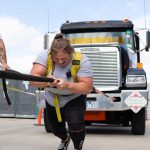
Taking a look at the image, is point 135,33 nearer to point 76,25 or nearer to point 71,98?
point 76,25

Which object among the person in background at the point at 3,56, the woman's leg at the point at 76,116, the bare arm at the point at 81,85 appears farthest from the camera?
the woman's leg at the point at 76,116

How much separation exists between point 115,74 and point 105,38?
1.45 meters

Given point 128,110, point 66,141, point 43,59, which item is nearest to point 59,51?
point 43,59

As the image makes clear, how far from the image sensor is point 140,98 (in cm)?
932

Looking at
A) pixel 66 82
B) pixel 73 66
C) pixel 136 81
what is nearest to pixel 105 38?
pixel 136 81

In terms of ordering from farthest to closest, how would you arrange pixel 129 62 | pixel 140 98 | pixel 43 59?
pixel 129 62, pixel 140 98, pixel 43 59

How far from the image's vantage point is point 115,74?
31.8ft

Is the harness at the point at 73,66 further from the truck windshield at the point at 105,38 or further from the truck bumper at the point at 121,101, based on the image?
the truck windshield at the point at 105,38

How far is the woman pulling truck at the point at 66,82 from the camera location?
5.16 m

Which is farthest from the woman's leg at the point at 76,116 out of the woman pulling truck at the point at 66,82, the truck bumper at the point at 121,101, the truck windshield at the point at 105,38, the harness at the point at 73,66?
the truck windshield at the point at 105,38

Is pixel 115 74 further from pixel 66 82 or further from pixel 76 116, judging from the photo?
pixel 66 82

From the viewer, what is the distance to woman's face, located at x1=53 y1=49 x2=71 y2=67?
16.9 ft

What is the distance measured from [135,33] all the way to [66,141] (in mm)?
5546

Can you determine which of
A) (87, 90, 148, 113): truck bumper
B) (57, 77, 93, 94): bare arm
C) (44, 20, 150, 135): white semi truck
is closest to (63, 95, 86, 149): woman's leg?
(57, 77, 93, 94): bare arm
